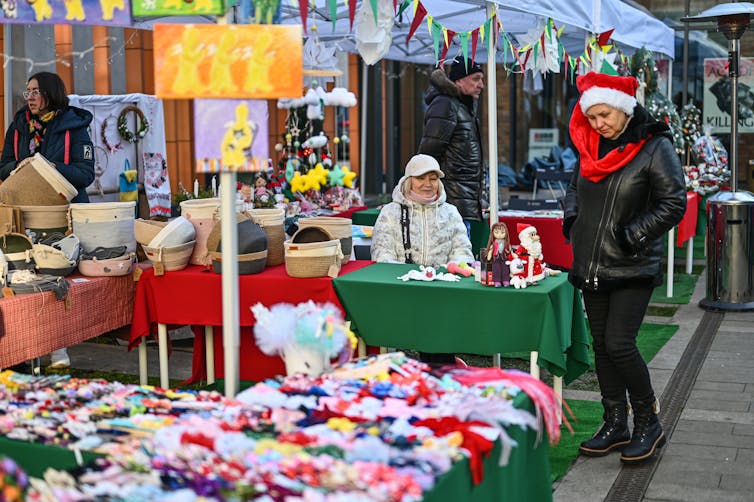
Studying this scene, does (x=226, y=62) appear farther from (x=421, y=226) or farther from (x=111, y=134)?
(x=111, y=134)

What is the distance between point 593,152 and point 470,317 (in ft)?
2.91

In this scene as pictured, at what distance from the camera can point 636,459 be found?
4535mm

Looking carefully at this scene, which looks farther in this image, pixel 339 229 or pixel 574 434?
pixel 339 229

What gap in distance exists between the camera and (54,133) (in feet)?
19.0

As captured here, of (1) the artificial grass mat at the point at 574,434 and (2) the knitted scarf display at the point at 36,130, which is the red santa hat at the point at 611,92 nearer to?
A: (1) the artificial grass mat at the point at 574,434

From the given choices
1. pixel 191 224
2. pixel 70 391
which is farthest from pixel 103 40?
pixel 70 391

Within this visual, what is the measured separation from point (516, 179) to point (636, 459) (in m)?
14.5

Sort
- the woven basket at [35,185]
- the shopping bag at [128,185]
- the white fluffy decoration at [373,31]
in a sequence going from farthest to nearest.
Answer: the shopping bag at [128,185], the white fluffy decoration at [373,31], the woven basket at [35,185]

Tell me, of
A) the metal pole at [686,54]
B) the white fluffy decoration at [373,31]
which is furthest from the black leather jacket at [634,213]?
the metal pole at [686,54]

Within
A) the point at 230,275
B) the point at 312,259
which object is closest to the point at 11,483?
the point at 230,275

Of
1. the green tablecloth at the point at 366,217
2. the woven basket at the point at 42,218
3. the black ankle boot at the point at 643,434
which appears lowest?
the black ankle boot at the point at 643,434

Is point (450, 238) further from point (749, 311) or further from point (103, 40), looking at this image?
point (103, 40)

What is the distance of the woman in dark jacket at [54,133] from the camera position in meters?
5.76

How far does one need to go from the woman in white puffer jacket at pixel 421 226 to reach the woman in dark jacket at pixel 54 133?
1.75 meters
